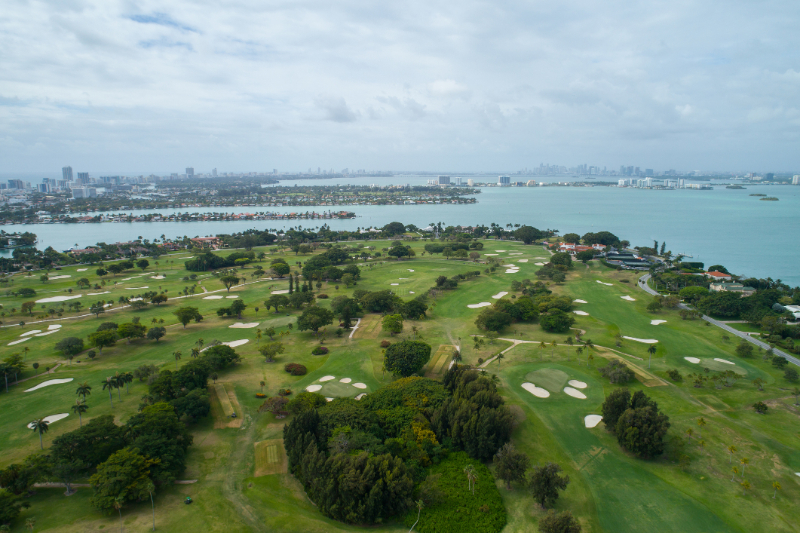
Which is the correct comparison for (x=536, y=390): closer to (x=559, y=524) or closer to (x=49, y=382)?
(x=559, y=524)

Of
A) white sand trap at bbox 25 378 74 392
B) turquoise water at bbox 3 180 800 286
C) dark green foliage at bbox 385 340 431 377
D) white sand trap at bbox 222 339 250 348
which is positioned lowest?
white sand trap at bbox 25 378 74 392

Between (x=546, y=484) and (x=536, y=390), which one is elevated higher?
(x=546, y=484)

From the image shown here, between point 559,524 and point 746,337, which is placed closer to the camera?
point 559,524

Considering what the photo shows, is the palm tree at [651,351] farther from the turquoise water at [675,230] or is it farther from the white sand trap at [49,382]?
the turquoise water at [675,230]

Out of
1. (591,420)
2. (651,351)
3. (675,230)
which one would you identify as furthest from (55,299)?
(675,230)

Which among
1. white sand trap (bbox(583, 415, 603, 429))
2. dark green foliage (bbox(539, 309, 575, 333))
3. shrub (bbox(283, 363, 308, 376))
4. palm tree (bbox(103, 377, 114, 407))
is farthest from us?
dark green foliage (bbox(539, 309, 575, 333))

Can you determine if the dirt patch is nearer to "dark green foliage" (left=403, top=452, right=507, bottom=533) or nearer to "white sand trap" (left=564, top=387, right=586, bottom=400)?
"dark green foliage" (left=403, top=452, right=507, bottom=533)

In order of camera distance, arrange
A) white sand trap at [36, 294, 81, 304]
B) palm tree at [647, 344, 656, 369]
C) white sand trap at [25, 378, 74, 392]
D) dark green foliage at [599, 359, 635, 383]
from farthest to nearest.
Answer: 1. white sand trap at [36, 294, 81, 304]
2. palm tree at [647, 344, 656, 369]
3. dark green foliage at [599, 359, 635, 383]
4. white sand trap at [25, 378, 74, 392]

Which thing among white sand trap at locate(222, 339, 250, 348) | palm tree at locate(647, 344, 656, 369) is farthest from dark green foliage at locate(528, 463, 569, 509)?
white sand trap at locate(222, 339, 250, 348)
